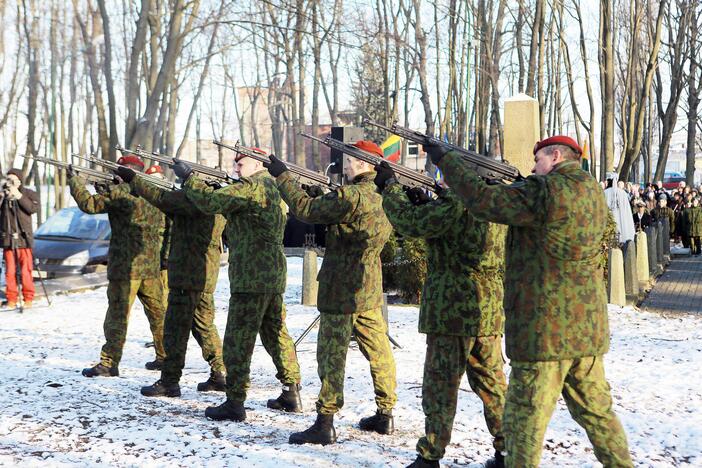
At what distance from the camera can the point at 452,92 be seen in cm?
3112

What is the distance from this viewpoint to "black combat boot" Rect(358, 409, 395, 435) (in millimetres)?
6173

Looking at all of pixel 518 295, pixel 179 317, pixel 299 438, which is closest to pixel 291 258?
pixel 179 317

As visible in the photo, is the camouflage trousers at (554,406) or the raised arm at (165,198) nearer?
the camouflage trousers at (554,406)

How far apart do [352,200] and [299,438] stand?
159 centimetres

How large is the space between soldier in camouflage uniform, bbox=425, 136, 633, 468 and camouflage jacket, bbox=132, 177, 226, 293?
3.24m

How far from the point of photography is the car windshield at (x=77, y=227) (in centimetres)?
1591

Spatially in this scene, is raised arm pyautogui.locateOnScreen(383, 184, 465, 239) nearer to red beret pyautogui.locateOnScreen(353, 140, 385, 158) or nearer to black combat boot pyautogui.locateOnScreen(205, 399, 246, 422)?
red beret pyautogui.locateOnScreen(353, 140, 385, 158)

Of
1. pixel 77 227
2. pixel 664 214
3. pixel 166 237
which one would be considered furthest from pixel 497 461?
pixel 664 214

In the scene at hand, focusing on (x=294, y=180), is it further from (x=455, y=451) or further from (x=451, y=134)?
(x=451, y=134)

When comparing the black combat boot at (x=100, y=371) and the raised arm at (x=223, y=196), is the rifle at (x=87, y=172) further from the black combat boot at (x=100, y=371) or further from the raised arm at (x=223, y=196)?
the raised arm at (x=223, y=196)

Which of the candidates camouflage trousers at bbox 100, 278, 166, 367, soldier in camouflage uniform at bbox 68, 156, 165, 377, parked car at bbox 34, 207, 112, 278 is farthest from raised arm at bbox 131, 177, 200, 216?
parked car at bbox 34, 207, 112, 278

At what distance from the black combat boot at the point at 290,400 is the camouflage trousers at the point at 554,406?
264cm

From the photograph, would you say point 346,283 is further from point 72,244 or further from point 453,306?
point 72,244

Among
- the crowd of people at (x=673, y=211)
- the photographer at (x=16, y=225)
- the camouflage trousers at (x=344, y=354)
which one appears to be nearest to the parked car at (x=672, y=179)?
the crowd of people at (x=673, y=211)
